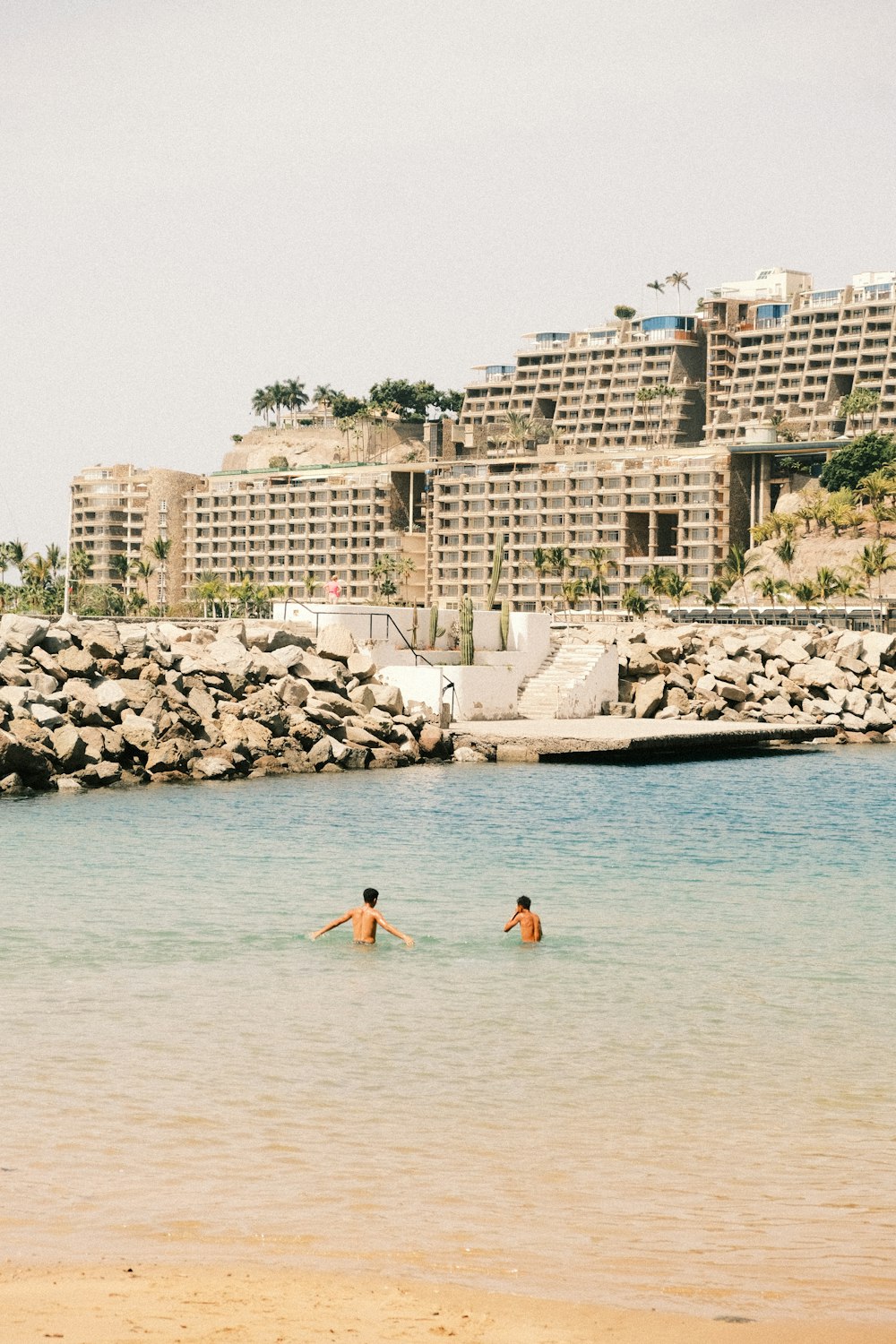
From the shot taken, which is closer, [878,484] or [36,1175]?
[36,1175]

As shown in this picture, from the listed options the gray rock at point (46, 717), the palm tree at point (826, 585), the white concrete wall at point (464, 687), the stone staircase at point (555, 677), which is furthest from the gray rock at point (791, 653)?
the palm tree at point (826, 585)

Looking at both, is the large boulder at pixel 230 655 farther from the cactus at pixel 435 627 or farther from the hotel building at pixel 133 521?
the hotel building at pixel 133 521

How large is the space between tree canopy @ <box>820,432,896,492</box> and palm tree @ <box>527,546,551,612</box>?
25.8m

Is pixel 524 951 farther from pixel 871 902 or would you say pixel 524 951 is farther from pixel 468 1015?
pixel 871 902

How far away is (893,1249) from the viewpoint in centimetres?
925

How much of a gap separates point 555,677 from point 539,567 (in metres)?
91.1

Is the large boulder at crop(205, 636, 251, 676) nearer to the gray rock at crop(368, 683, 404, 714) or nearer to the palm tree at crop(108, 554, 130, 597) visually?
the gray rock at crop(368, 683, 404, 714)

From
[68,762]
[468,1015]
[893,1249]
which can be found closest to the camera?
[893,1249]

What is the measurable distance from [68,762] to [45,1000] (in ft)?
76.2

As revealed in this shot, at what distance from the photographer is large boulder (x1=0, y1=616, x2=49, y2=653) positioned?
43906 mm

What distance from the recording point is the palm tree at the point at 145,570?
157688 millimetres

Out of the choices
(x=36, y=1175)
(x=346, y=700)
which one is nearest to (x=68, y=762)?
(x=346, y=700)

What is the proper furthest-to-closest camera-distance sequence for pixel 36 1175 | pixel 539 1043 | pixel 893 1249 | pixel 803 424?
pixel 803 424, pixel 539 1043, pixel 36 1175, pixel 893 1249

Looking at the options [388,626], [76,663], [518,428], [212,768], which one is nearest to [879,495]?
[518,428]
